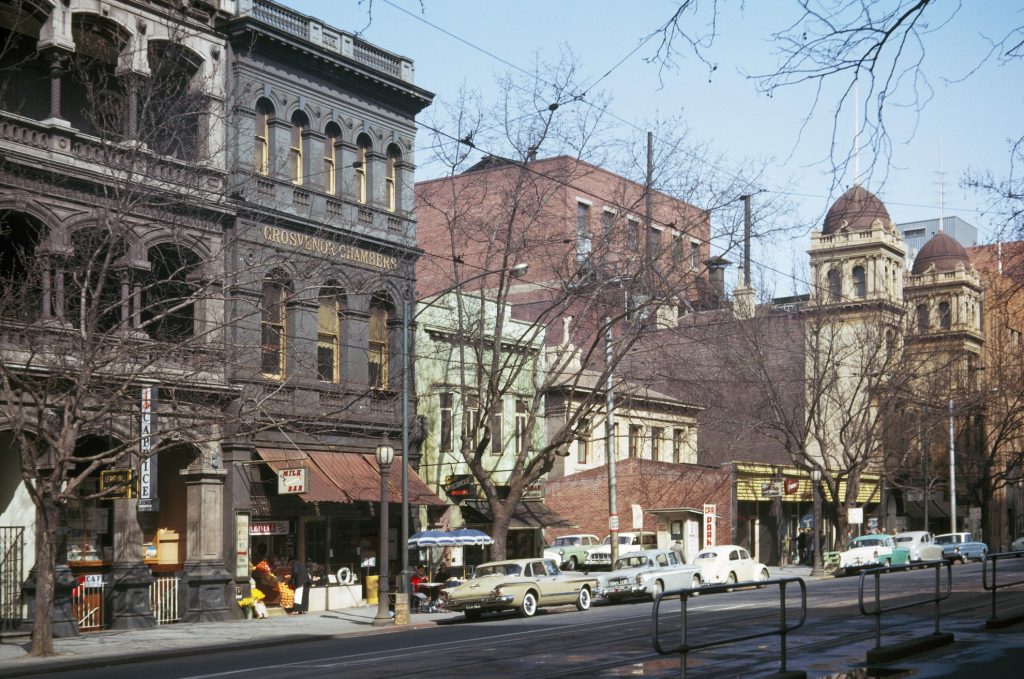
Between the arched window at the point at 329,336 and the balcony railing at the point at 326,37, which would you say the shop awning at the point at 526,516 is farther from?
the balcony railing at the point at 326,37

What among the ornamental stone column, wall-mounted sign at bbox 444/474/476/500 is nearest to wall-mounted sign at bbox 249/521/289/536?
the ornamental stone column

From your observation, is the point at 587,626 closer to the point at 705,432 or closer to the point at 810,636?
the point at 810,636

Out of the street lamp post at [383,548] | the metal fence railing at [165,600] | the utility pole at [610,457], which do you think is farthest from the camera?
the utility pole at [610,457]

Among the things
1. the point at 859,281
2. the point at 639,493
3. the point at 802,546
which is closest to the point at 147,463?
the point at 639,493

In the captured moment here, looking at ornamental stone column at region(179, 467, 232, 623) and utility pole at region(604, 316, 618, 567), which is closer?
ornamental stone column at region(179, 467, 232, 623)

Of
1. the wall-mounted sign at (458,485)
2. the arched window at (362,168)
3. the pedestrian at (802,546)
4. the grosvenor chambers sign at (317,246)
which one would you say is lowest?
the pedestrian at (802,546)

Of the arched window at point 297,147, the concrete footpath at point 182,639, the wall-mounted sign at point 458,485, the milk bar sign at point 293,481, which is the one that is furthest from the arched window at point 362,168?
the concrete footpath at point 182,639

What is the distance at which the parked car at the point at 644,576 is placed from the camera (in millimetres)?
34781

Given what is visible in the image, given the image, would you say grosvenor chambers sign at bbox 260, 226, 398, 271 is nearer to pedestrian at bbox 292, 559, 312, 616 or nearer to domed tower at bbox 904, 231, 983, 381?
pedestrian at bbox 292, 559, 312, 616

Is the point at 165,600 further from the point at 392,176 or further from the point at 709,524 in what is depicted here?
the point at 709,524

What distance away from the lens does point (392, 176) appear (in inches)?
1538

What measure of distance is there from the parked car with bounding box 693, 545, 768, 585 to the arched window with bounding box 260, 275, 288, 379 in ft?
45.1

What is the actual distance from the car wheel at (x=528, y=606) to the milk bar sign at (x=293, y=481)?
6.08m

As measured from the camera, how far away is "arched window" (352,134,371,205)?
37.6 m
